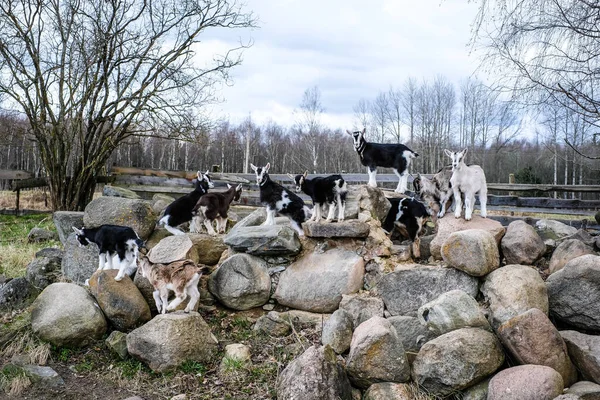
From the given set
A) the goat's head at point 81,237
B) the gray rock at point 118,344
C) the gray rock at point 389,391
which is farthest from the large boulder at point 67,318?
the gray rock at point 389,391

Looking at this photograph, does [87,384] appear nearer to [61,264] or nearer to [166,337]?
[166,337]

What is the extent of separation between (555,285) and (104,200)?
754cm

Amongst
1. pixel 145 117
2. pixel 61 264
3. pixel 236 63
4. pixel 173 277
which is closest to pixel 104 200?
pixel 61 264

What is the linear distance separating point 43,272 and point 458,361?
7.29 meters

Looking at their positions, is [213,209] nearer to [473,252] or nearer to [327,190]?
[327,190]

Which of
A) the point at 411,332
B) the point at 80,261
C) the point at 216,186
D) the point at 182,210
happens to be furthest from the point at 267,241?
the point at 216,186

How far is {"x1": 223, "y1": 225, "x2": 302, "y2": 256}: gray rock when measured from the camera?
7.71 meters

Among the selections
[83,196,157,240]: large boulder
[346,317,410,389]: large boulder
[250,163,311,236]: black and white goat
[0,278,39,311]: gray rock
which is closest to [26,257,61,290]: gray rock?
[0,278,39,311]: gray rock

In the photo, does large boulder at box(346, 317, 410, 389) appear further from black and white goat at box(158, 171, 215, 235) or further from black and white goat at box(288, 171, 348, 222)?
black and white goat at box(158, 171, 215, 235)

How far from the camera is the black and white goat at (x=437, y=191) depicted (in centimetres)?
768

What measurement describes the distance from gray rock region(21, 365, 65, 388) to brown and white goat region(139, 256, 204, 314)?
1.49m

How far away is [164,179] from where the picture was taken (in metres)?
14.7

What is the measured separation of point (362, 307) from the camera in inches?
269

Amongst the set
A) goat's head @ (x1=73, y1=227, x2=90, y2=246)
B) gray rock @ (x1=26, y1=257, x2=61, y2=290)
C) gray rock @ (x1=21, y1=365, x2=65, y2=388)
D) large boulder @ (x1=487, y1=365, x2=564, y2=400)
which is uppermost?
goat's head @ (x1=73, y1=227, x2=90, y2=246)
